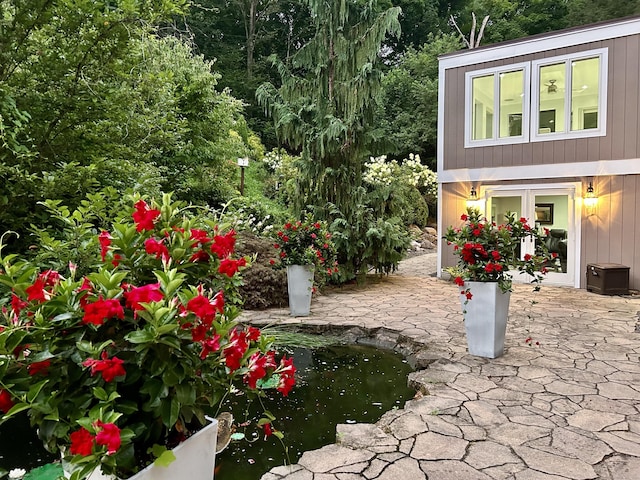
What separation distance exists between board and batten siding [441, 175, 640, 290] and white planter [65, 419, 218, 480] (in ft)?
26.3

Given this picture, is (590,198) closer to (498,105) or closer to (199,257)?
(498,105)

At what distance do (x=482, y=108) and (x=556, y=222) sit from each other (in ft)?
8.22

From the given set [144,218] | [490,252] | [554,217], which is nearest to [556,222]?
[554,217]

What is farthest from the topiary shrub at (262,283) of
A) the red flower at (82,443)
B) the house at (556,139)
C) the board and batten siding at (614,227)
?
the board and batten siding at (614,227)

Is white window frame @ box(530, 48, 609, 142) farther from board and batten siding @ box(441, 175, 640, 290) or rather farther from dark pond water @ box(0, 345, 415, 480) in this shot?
dark pond water @ box(0, 345, 415, 480)

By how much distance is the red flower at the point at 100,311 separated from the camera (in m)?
1.04

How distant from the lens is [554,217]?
26.4 ft

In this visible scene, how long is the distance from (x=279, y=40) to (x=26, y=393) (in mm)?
20897

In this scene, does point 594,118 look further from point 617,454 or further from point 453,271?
point 617,454

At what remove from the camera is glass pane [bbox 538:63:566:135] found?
7727 mm

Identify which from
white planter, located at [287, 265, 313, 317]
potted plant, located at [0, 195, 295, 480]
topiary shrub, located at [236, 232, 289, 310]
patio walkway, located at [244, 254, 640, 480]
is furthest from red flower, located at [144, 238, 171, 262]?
topiary shrub, located at [236, 232, 289, 310]

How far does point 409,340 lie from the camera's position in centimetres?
451

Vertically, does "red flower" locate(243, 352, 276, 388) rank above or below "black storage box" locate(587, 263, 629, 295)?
above

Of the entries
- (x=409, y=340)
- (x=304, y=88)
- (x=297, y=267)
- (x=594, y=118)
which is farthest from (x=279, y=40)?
(x=409, y=340)
